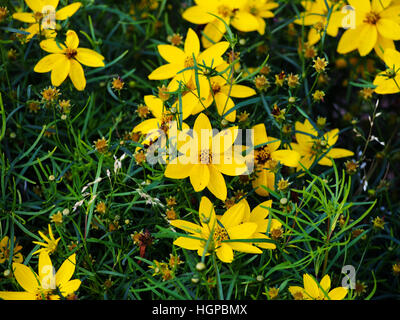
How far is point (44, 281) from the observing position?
907 millimetres

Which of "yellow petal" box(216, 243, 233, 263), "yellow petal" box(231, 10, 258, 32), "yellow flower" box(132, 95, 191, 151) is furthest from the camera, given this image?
"yellow petal" box(231, 10, 258, 32)

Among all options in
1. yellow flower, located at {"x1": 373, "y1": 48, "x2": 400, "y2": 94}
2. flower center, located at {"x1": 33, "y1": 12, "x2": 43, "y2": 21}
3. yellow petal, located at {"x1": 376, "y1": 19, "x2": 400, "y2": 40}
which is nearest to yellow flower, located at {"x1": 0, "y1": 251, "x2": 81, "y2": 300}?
flower center, located at {"x1": 33, "y1": 12, "x2": 43, "y2": 21}

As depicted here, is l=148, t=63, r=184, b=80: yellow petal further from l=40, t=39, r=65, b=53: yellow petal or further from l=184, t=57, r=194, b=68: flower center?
l=40, t=39, r=65, b=53: yellow petal

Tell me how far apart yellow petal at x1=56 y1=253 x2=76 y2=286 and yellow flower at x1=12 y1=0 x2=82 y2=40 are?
1.65 ft

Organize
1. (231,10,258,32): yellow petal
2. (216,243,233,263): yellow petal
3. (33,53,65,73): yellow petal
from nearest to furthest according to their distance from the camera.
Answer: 1. (216,243,233,263): yellow petal
2. (33,53,65,73): yellow petal
3. (231,10,258,32): yellow petal

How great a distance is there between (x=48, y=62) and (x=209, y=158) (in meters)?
0.43

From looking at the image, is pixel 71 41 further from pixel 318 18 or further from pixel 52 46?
pixel 318 18

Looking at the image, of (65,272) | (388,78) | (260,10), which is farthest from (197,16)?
(65,272)

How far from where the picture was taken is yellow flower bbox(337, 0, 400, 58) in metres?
1.14

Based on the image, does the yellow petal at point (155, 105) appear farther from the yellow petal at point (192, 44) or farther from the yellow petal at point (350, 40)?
the yellow petal at point (350, 40)

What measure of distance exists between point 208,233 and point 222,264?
10 centimetres

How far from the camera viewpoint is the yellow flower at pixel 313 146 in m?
1.08

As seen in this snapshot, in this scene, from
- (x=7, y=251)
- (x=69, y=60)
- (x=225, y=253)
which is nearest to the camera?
(x=225, y=253)
